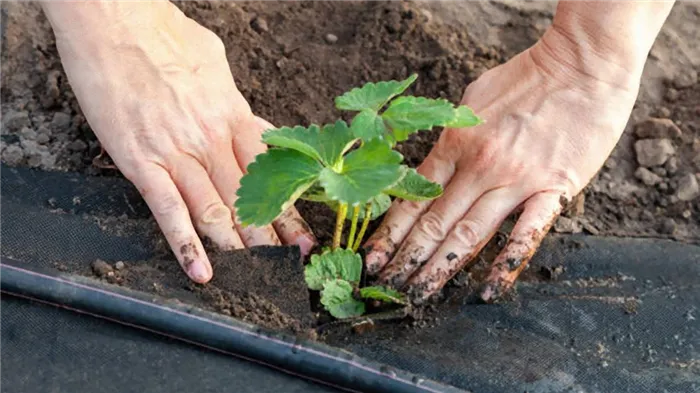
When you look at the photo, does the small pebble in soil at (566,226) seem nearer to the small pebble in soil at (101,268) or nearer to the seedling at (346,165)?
the seedling at (346,165)

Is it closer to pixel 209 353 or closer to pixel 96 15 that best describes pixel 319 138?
pixel 209 353

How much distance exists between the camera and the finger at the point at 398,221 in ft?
5.44

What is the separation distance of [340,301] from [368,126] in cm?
34

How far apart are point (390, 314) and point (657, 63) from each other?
1.28 m

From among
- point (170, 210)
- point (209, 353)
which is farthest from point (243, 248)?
point (209, 353)

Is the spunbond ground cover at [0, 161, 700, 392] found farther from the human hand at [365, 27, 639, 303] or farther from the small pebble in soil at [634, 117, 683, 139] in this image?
the small pebble in soil at [634, 117, 683, 139]

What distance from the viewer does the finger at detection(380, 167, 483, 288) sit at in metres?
1.64

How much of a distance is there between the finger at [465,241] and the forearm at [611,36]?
1.24ft

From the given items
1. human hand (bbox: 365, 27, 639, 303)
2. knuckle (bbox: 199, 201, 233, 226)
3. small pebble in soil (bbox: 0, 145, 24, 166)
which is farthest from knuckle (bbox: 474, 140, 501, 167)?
small pebble in soil (bbox: 0, 145, 24, 166)

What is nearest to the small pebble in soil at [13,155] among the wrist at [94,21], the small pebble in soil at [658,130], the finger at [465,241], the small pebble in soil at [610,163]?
the wrist at [94,21]

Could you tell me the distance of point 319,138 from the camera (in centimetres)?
142

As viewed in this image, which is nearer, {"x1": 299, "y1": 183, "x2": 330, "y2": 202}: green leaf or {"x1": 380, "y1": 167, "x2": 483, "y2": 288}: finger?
{"x1": 299, "y1": 183, "x2": 330, "y2": 202}: green leaf

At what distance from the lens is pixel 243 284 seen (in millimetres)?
1504

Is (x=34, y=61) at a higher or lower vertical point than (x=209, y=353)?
lower
